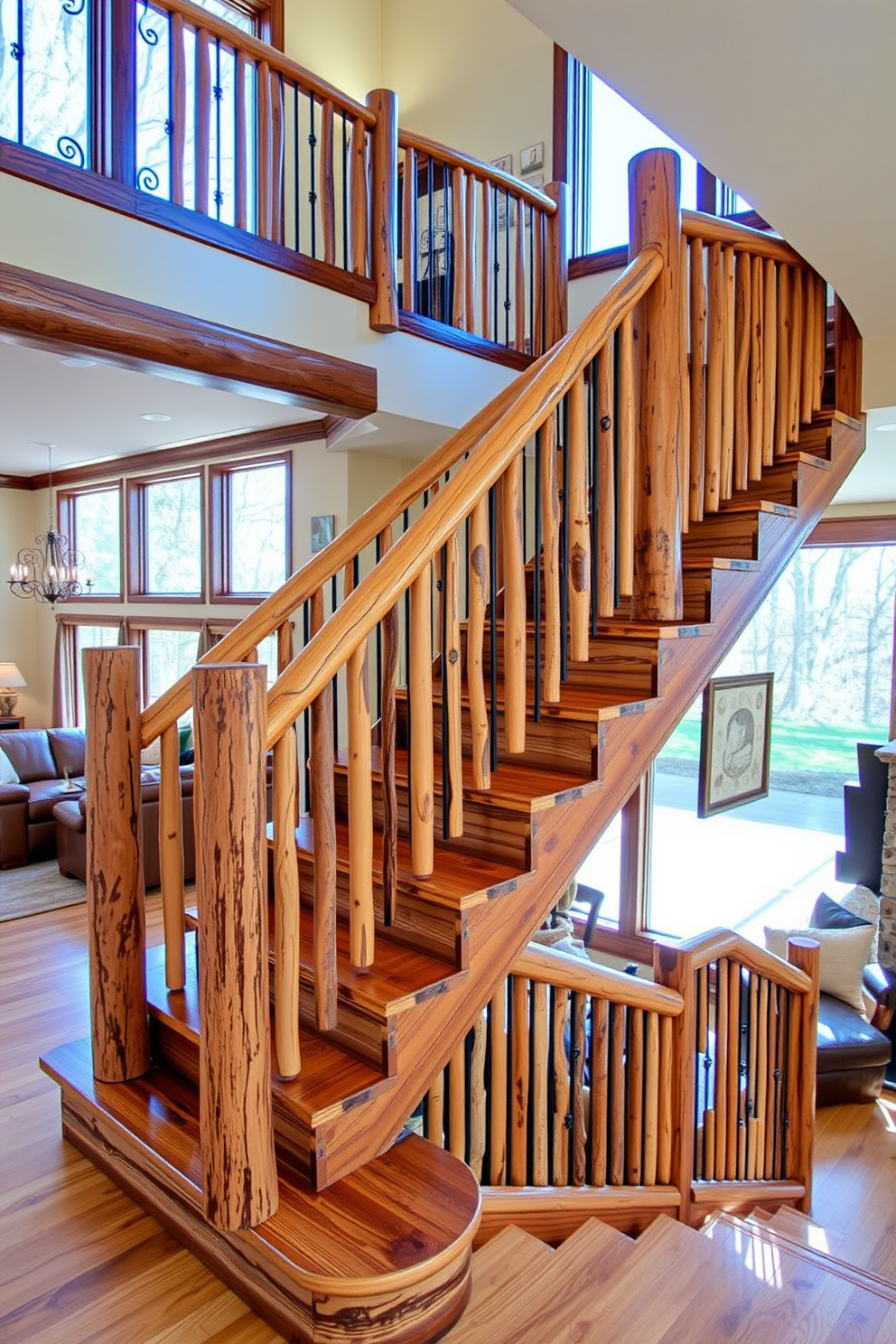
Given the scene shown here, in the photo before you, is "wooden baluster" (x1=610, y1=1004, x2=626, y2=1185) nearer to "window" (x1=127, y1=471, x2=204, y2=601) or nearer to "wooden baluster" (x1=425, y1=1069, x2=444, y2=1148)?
"wooden baluster" (x1=425, y1=1069, x2=444, y2=1148)

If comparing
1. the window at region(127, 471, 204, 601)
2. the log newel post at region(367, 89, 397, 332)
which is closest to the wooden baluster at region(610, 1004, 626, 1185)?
the log newel post at region(367, 89, 397, 332)

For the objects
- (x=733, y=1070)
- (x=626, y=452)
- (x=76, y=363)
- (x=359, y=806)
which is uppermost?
(x=76, y=363)

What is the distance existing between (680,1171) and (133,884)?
1.95 m

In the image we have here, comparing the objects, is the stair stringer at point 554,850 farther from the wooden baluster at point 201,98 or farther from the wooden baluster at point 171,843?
the wooden baluster at point 201,98

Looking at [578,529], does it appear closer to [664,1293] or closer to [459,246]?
[664,1293]

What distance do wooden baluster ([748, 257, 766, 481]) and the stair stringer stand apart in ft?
1.05

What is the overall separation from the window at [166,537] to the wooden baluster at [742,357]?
475cm

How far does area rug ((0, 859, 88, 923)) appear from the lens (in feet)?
16.5

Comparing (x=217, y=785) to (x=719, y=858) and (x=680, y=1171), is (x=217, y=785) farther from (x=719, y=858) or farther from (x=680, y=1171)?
(x=719, y=858)

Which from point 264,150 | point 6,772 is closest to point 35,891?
point 6,772

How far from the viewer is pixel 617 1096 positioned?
102 inches

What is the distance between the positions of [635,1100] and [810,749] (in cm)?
428

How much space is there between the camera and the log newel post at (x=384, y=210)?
3674 millimetres

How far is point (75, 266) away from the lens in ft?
9.71
